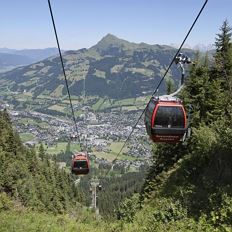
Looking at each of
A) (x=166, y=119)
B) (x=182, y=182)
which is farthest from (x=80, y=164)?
(x=166, y=119)

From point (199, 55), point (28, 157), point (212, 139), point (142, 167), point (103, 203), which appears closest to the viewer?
point (212, 139)

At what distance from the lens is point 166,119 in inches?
623

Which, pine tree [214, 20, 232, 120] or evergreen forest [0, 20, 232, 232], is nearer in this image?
evergreen forest [0, 20, 232, 232]

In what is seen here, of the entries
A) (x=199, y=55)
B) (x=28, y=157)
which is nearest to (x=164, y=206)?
(x=199, y=55)

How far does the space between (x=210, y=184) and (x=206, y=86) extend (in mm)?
15519

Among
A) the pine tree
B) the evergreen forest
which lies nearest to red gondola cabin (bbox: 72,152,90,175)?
the evergreen forest

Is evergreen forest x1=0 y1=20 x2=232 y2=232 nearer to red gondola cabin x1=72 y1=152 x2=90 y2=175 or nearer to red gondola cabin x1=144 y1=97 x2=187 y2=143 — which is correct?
red gondola cabin x1=144 y1=97 x2=187 y2=143

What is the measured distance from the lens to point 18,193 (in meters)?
56.2

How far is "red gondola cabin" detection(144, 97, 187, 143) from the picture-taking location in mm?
15648

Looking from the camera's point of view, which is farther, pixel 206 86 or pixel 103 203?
pixel 103 203

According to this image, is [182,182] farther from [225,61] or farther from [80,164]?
[225,61]

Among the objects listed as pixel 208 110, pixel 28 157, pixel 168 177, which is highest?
pixel 208 110

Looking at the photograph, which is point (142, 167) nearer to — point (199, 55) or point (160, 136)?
point (199, 55)

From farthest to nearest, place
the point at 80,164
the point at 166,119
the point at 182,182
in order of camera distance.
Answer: the point at 80,164 < the point at 182,182 < the point at 166,119
